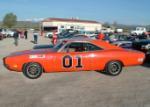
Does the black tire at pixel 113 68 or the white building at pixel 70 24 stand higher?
the white building at pixel 70 24

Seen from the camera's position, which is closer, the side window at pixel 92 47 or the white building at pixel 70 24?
the side window at pixel 92 47

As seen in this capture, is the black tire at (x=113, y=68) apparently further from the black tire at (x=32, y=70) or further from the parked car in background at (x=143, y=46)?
the parked car in background at (x=143, y=46)

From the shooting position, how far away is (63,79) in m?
10.3

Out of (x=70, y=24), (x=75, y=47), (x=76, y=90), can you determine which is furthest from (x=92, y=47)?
(x=70, y=24)

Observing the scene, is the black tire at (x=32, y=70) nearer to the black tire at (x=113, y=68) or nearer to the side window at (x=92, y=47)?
the side window at (x=92, y=47)

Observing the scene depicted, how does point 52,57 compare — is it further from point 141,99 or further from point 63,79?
point 141,99

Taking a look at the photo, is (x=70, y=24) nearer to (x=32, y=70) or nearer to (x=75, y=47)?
(x=75, y=47)

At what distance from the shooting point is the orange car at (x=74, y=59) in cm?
1064

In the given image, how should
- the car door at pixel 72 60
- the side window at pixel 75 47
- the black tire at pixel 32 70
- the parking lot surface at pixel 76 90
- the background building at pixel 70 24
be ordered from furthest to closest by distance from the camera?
the background building at pixel 70 24
the side window at pixel 75 47
the car door at pixel 72 60
the black tire at pixel 32 70
the parking lot surface at pixel 76 90

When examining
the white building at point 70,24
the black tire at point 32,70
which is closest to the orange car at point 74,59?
the black tire at point 32,70

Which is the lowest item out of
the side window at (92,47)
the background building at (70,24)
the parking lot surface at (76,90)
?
the parking lot surface at (76,90)

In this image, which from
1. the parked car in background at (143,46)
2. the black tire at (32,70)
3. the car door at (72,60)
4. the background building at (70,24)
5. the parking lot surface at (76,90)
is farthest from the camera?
the background building at (70,24)

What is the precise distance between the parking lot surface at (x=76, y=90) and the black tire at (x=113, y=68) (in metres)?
0.21

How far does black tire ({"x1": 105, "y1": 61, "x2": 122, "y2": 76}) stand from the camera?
11.0 metres
